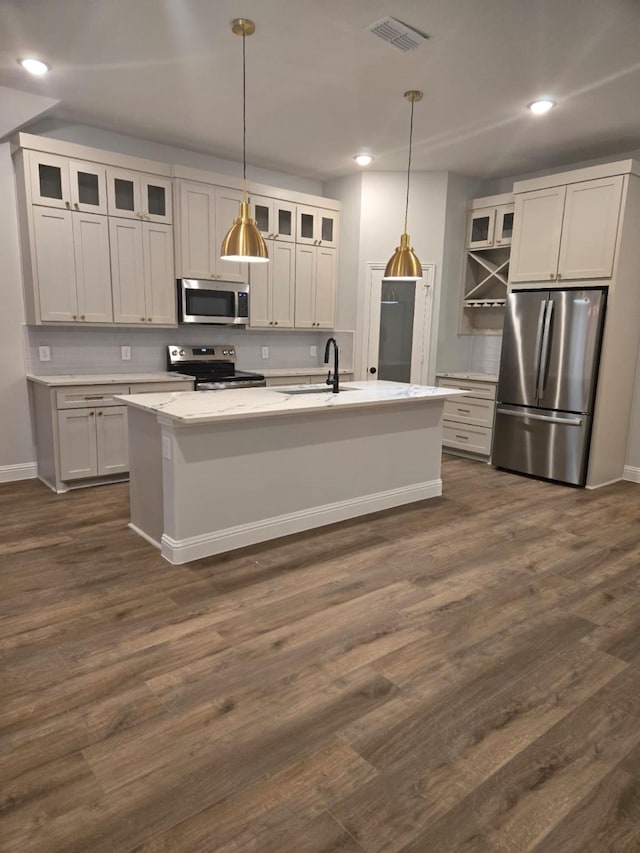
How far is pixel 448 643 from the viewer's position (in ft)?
7.86

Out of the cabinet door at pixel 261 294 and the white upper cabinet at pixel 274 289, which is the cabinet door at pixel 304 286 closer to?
the white upper cabinet at pixel 274 289

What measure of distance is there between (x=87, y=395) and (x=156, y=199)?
1.84 m

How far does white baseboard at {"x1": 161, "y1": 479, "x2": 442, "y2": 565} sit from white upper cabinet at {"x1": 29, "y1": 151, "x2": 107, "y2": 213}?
8.84ft

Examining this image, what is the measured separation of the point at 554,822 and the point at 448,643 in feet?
2.90

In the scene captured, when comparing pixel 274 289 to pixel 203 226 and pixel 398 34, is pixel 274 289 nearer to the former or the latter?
pixel 203 226

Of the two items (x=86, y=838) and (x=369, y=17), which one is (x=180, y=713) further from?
(x=369, y=17)

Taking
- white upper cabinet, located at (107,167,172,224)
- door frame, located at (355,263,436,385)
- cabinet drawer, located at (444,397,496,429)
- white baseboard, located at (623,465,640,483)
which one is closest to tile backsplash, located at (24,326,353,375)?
door frame, located at (355,263,436,385)

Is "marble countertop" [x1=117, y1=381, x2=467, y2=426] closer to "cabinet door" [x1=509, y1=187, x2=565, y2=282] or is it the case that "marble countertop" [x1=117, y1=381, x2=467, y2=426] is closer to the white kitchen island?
the white kitchen island

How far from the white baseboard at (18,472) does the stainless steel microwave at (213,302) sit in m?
Result: 1.83

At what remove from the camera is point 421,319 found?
586 cm

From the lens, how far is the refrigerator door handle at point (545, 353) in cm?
477

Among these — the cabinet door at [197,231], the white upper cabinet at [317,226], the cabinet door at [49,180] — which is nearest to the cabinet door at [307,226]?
the white upper cabinet at [317,226]

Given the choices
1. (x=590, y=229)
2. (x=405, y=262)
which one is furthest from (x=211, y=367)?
(x=590, y=229)

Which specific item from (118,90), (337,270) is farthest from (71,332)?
(337,270)
